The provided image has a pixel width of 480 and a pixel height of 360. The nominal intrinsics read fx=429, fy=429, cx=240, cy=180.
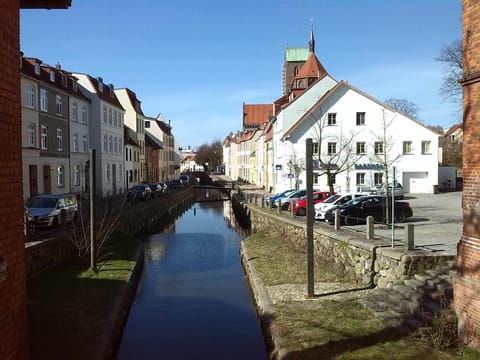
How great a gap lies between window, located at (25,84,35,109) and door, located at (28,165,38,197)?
13.8 ft

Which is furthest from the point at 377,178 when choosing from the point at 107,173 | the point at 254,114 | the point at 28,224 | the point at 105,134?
the point at 254,114

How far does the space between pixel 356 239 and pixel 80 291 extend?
27.2 ft

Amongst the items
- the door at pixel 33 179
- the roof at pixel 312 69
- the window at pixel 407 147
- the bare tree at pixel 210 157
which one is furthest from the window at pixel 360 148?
the bare tree at pixel 210 157

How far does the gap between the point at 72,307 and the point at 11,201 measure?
685cm

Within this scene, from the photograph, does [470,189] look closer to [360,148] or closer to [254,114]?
[360,148]

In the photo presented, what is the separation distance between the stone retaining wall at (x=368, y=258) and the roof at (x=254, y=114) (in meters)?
71.3

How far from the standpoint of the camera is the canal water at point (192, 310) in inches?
394

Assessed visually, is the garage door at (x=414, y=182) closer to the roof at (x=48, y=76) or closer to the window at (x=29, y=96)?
the roof at (x=48, y=76)

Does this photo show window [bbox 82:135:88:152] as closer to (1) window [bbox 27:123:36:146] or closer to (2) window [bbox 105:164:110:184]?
(2) window [bbox 105:164:110:184]

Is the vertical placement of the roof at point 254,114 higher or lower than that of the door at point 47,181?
higher

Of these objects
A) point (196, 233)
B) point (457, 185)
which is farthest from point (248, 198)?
point (457, 185)

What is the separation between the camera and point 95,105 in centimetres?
4125

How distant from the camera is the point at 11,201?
4.14m

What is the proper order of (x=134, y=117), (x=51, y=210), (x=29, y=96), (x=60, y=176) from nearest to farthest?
(x=51, y=210) → (x=29, y=96) → (x=60, y=176) → (x=134, y=117)
